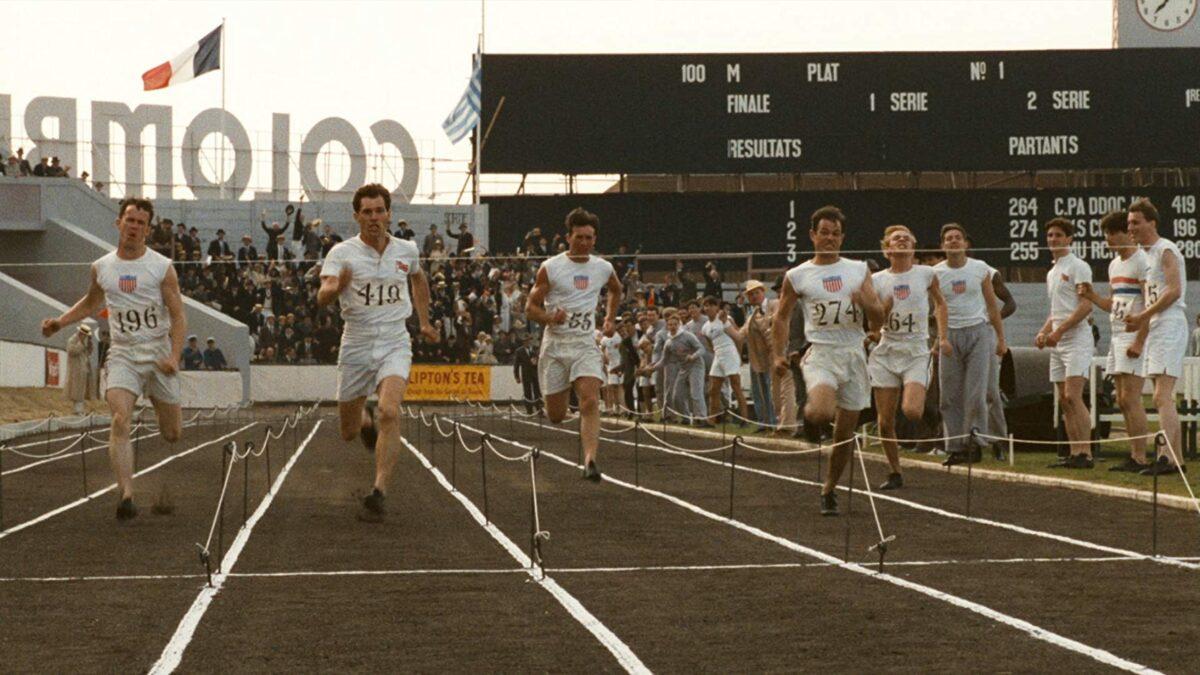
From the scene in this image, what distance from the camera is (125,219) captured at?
12.7 metres

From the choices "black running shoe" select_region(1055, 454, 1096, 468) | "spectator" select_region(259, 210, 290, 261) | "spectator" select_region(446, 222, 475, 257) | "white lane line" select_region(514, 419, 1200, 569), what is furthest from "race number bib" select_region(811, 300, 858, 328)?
"spectator" select_region(259, 210, 290, 261)

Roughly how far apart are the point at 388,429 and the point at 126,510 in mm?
1889

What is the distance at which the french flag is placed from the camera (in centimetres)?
5575

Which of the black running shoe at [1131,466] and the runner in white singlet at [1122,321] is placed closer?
the runner in white singlet at [1122,321]

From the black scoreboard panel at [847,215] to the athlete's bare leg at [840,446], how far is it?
32113mm

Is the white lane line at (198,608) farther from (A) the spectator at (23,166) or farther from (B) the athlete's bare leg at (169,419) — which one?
(A) the spectator at (23,166)

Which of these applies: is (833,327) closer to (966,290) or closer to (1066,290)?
(1066,290)

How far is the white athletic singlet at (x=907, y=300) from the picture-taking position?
14719mm

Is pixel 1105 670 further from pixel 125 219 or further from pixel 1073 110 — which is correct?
pixel 1073 110

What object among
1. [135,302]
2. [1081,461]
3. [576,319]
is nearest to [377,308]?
[135,302]

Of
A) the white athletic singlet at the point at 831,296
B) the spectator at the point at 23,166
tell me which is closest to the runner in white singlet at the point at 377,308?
the white athletic singlet at the point at 831,296

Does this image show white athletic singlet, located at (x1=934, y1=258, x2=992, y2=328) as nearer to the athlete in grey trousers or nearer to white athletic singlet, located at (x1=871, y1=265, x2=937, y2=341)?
the athlete in grey trousers

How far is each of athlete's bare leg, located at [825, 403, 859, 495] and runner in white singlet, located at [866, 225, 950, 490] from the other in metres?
1.77

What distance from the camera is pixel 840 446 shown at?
12336 mm
